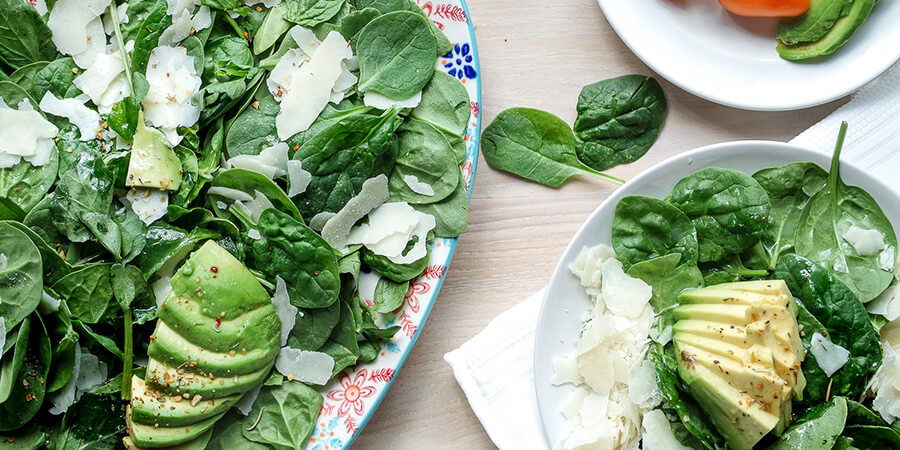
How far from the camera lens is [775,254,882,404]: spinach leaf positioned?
1123 millimetres

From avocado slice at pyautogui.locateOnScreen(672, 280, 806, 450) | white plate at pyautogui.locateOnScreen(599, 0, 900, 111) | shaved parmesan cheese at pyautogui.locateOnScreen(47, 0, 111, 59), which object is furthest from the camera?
white plate at pyautogui.locateOnScreen(599, 0, 900, 111)

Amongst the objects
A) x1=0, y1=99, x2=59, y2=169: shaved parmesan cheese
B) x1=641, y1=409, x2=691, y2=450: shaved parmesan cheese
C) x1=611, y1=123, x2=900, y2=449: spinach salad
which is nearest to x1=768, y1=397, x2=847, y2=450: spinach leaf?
x1=611, y1=123, x2=900, y2=449: spinach salad

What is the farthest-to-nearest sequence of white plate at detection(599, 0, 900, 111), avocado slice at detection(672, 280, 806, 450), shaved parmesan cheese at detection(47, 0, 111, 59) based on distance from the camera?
white plate at detection(599, 0, 900, 111) → shaved parmesan cheese at detection(47, 0, 111, 59) → avocado slice at detection(672, 280, 806, 450)

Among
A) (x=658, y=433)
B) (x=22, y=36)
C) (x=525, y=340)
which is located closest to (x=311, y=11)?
(x=22, y=36)

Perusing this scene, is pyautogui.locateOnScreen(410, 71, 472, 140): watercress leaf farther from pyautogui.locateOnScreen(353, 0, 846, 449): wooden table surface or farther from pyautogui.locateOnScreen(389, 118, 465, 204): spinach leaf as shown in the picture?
pyautogui.locateOnScreen(353, 0, 846, 449): wooden table surface

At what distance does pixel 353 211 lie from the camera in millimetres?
1142

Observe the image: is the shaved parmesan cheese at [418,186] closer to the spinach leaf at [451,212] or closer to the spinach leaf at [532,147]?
the spinach leaf at [451,212]

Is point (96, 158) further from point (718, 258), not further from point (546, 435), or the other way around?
point (718, 258)

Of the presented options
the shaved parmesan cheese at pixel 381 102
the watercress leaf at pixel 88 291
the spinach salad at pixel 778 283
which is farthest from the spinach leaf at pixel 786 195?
the watercress leaf at pixel 88 291

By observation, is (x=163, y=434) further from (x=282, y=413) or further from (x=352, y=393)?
(x=352, y=393)

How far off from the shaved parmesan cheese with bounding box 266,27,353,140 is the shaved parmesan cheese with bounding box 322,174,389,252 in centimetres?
14

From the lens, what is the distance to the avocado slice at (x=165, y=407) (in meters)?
1.06

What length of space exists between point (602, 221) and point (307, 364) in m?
0.52

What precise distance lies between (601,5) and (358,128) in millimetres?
484
